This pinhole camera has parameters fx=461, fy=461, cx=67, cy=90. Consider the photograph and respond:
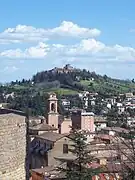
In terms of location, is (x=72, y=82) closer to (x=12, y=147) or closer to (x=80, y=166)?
(x=80, y=166)

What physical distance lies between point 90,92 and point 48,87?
13918 millimetres

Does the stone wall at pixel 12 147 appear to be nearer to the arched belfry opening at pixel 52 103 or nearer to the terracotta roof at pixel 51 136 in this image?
the terracotta roof at pixel 51 136

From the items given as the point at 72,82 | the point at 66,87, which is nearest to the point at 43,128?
the point at 66,87

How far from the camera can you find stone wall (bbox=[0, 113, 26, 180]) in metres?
9.49

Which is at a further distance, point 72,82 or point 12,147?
point 72,82

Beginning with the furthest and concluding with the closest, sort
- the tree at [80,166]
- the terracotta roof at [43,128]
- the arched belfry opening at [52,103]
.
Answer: the arched belfry opening at [52,103], the terracotta roof at [43,128], the tree at [80,166]

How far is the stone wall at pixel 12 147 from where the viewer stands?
31.1ft

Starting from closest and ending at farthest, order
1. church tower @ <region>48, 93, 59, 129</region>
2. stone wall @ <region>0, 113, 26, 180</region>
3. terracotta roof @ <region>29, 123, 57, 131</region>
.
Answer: stone wall @ <region>0, 113, 26, 180</region> < terracotta roof @ <region>29, 123, 57, 131</region> < church tower @ <region>48, 93, 59, 129</region>

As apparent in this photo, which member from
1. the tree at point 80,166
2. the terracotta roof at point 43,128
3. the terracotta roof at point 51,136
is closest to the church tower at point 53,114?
the terracotta roof at point 43,128

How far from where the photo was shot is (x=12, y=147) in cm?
972

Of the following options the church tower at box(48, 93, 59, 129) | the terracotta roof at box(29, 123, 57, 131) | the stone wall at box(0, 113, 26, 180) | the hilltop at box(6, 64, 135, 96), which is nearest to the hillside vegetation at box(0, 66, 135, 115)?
the hilltop at box(6, 64, 135, 96)

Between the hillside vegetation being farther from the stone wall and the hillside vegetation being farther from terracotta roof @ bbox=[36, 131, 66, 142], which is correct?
the stone wall

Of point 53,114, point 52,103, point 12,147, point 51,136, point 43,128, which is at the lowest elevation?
point 51,136

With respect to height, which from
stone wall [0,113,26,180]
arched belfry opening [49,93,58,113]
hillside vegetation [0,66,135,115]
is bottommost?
stone wall [0,113,26,180]
